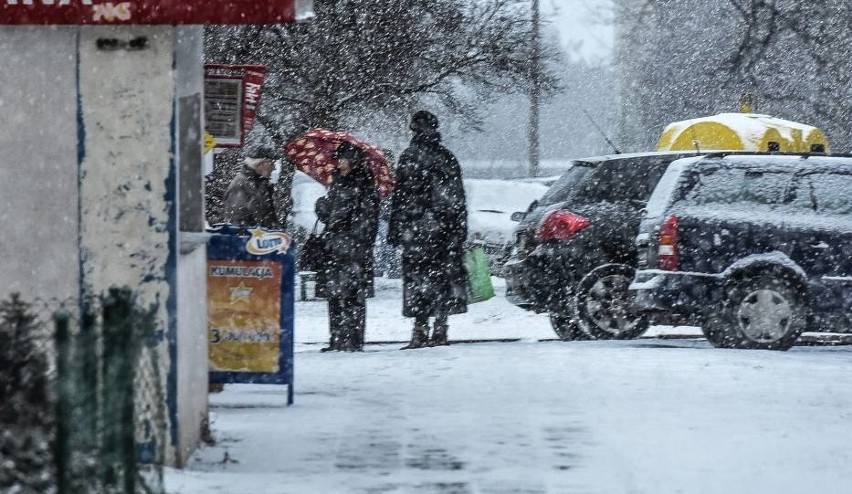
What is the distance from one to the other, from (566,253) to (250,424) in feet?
21.3

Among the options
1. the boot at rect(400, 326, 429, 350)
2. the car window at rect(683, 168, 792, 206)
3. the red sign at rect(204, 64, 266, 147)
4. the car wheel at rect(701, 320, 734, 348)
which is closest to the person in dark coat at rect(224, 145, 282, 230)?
the boot at rect(400, 326, 429, 350)

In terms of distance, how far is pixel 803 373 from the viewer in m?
11.4

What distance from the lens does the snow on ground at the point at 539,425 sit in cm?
730

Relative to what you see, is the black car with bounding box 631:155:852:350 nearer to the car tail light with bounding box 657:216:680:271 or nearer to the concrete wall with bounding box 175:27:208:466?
the car tail light with bounding box 657:216:680:271

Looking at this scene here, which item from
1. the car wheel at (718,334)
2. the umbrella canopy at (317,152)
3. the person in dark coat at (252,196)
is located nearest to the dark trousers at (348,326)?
the person in dark coat at (252,196)

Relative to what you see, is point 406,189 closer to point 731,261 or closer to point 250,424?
point 731,261

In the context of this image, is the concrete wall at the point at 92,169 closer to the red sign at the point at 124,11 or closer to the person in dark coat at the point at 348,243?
the red sign at the point at 124,11

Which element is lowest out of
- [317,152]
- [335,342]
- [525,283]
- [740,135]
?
[335,342]

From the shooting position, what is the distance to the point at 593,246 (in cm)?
1496

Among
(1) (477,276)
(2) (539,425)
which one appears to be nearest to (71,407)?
(2) (539,425)

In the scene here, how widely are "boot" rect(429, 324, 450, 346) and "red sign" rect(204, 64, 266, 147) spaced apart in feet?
12.8

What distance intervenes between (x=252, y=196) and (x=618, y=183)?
338 centimetres

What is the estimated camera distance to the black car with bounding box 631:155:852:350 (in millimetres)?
13570

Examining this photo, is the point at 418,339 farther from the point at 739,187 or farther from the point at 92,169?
the point at 92,169
